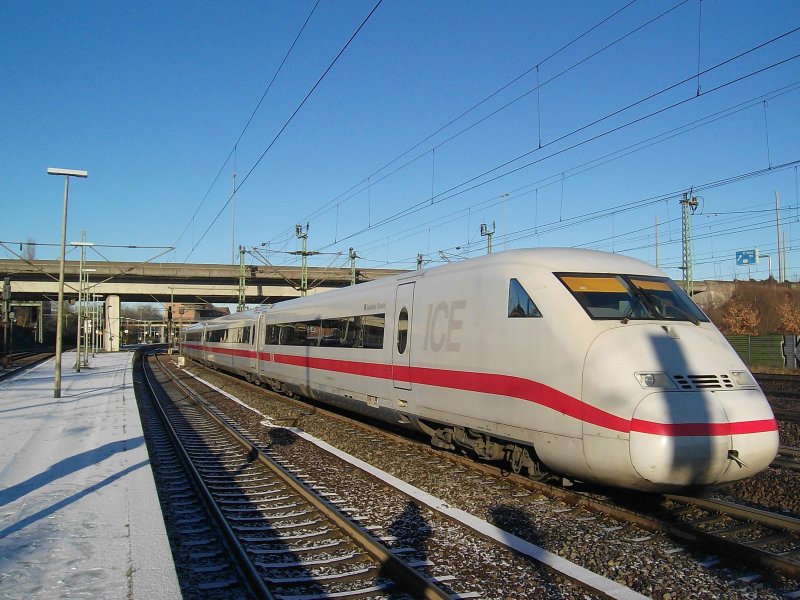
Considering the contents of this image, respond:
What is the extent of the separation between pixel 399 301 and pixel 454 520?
202 inches

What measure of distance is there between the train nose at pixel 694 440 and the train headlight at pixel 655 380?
0.41ft

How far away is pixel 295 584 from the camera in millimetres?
5441

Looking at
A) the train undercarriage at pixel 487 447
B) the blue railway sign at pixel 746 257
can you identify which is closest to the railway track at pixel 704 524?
the train undercarriage at pixel 487 447

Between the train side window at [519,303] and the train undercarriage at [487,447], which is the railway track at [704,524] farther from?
the train side window at [519,303]

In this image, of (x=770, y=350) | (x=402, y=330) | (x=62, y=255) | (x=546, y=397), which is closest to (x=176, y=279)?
(x=62, y=255)

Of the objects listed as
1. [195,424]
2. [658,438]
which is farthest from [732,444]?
[195,424]

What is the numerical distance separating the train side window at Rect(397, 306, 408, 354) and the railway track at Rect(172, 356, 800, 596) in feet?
9.51

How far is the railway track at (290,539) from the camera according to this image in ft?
17.4

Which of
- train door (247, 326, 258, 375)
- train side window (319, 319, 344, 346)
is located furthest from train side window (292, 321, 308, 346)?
train door (247, 326, 258, 375)

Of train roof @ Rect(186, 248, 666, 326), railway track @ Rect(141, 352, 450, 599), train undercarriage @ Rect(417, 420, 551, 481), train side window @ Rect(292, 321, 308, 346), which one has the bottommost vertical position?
railway track @ Rect(141, 352, 450, 599)

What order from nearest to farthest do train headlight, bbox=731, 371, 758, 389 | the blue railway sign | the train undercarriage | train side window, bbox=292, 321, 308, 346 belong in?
train headlight, bbox=731, 371, 758, 389 → the train undercarriage → train side window, bbox=292, 321, 308, 346 → the blue railway sign

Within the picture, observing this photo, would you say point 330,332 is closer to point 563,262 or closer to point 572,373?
point 563,262

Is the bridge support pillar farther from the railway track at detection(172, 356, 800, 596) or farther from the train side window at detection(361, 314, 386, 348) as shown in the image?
the railway track at detection(172, 356, 800, 596)

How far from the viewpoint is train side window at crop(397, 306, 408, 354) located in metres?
11.1
